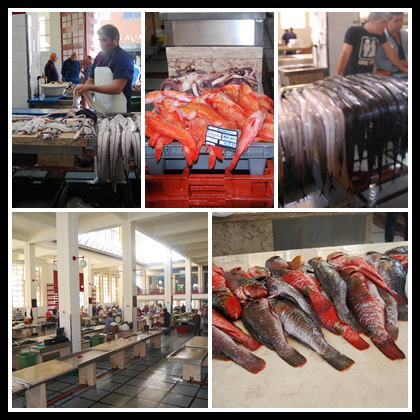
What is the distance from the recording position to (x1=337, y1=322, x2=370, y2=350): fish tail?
97.0 inches

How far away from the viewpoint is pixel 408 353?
8.27 ft

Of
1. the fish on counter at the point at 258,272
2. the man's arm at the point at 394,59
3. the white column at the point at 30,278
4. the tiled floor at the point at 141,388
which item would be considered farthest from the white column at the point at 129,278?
the man's arm at the point at 394,59

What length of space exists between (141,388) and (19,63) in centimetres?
250

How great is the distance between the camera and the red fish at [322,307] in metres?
2.48

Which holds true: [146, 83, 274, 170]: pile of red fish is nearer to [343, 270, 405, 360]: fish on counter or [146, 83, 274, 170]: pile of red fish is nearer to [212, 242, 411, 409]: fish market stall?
[343, 270, 405, 360]: fish on counter

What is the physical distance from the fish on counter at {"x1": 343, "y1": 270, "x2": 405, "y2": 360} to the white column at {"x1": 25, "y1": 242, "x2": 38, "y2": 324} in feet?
7.94

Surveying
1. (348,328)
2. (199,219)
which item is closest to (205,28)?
(199,219)

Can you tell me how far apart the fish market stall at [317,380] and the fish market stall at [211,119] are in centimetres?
107

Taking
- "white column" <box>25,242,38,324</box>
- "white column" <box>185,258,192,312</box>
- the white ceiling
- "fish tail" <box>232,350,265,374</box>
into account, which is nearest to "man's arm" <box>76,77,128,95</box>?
the white ceiling

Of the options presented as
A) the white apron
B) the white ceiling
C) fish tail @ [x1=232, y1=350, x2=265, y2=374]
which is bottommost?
fish tail @ [x1=232, y1=350, x2=265, y2=374]

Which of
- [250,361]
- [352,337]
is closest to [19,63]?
[250,361]

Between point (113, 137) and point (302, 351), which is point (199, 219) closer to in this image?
point (113, 137)

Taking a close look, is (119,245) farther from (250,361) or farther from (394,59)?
(394,59)

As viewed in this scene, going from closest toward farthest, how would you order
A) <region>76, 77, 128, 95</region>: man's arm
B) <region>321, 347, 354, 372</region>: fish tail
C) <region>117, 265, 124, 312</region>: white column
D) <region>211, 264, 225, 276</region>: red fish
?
1. <region>321, 347, 354, 372</region>: fish tail
2. <region>76, 77, 128, 95</region>: man's arm
3. <region>211, 264, 225, 276</region>: red fish
4. <region>117, 265, 124, 312</region>: white column
